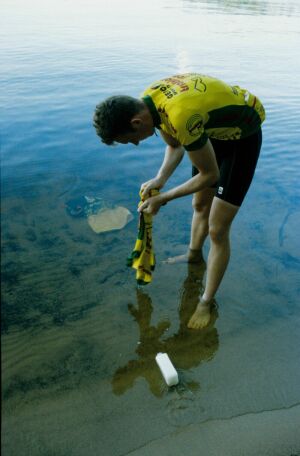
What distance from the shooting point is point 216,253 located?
9.00 ft

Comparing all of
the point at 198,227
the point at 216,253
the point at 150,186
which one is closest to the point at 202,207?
the point at 198,227

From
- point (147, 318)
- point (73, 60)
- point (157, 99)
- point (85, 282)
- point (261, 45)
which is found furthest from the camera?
point (261, 45)

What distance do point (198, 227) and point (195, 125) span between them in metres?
1.46

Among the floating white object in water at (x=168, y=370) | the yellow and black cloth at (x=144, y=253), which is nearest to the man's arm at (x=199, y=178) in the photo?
the yellow and black cloth at (x=144, y=253)

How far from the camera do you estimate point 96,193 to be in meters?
4.58

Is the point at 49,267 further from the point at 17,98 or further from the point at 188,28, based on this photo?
the point at 188,28

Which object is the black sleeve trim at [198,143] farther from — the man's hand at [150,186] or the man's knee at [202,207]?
the man's knee at [202,207]

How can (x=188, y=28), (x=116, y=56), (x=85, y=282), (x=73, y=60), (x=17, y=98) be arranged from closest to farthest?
1. (x=85, y=282)
2. (x=17, y=98)
3. (x=73, y=60)
4. (x=116, y=56)
5. (x=188, y=28)

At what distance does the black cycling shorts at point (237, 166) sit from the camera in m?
2.44

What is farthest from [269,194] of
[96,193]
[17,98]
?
[17,98]

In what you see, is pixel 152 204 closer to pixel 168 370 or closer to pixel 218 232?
pixel 218 232

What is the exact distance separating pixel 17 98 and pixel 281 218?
583cm

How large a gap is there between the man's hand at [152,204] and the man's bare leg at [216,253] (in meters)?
0.40

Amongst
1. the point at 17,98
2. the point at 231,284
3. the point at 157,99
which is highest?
the point at 157,99
